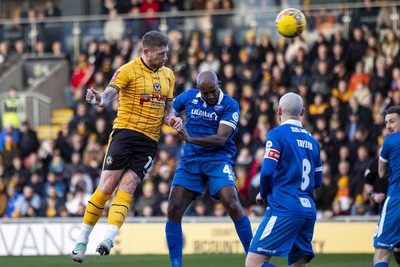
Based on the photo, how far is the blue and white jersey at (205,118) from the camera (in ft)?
39.3

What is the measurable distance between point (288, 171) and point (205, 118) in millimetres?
2311

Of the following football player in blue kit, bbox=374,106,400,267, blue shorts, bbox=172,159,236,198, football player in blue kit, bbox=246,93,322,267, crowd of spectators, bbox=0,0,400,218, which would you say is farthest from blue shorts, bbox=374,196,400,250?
crowd of spectators, bbox=0,0,400,218

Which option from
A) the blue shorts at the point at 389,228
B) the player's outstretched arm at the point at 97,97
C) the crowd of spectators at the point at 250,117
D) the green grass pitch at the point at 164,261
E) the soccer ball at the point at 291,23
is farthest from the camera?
the crowd of spectators at the point at 250,117

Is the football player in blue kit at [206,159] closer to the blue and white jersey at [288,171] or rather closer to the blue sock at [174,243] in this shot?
the blue sock at [174,243]

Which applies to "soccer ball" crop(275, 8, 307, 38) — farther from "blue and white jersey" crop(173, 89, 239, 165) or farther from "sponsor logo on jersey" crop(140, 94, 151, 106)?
"sponsor logo on jersey" crop(140, 94, 151, 106)

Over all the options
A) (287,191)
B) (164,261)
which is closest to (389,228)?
(287,191)

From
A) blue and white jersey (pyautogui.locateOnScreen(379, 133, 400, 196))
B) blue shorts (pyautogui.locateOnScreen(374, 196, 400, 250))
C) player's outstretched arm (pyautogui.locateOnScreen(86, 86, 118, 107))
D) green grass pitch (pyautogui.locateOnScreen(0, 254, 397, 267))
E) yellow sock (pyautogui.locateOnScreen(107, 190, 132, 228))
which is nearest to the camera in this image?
player's outstretched arm (pyautogui.locateOnScreen(86, 86, 118, 107))

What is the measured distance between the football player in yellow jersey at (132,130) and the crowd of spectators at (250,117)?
683cm

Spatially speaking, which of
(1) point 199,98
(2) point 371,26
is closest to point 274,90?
(2) point 371,26

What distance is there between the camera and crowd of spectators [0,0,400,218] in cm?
1911

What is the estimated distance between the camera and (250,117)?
67.6 feet

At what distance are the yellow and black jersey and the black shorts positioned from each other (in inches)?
3.2

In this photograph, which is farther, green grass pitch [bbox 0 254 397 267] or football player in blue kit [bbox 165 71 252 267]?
green grass pitch [bbox 0 254 397 267]

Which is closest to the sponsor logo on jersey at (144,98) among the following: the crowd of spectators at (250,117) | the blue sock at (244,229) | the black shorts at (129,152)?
the black shorts at (129,152)
